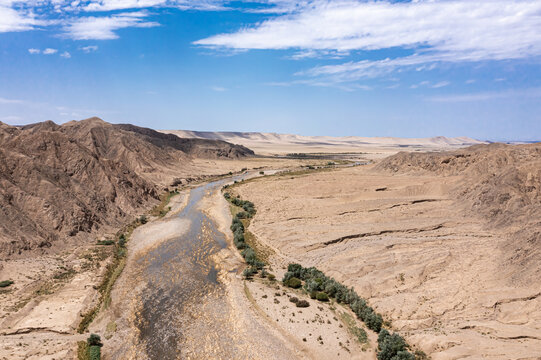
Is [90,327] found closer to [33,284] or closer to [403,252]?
[33,284]

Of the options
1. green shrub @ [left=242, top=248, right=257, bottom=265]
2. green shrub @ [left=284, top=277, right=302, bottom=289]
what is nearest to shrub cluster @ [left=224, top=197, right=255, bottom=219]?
green shrub @ [left=242, top=248, right=257, bottom=265]

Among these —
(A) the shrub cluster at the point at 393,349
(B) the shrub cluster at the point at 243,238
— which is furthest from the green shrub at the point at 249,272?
(A) the shrub cluster at the point at 393,349

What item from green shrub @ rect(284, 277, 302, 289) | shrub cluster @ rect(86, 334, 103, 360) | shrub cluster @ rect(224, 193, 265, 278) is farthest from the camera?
shrub cluster @ rect(224, 193, 265, 278)

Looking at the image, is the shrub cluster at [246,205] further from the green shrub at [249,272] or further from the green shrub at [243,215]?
the green shrub at [249,272]

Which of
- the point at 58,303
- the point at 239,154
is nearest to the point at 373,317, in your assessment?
the point at 58,303

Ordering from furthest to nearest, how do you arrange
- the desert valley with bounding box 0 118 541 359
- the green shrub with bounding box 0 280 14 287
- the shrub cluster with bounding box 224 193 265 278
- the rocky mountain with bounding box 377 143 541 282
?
1. the shrub cluster with bounding box 224 193 265 278
2. the rocky mountain with bounding box 377 143 541 282
3. the green shrub with bounding box 0 280 14 287
4. the desert valley with bounding box 0 118 541 359

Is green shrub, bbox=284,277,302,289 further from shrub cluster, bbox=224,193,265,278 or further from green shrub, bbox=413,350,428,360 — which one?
green shrub, bbox=413,350,428,360

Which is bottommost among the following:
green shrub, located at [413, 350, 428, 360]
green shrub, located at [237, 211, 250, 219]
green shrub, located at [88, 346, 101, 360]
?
green shrub, located at [88, 346, 101, 360]
